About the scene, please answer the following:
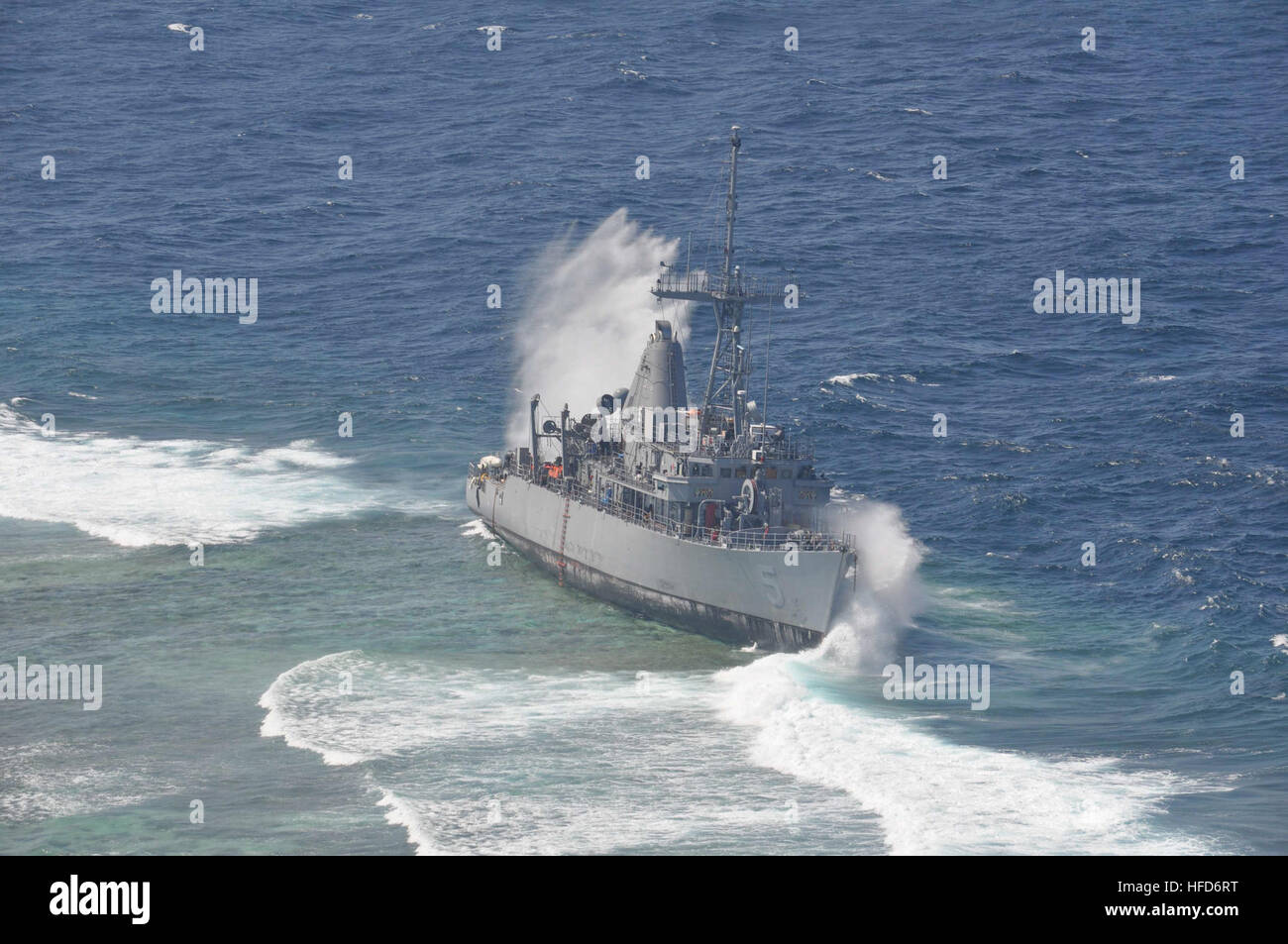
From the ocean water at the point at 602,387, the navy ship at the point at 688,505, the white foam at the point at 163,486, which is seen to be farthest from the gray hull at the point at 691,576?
the white foam at the point at 163,486

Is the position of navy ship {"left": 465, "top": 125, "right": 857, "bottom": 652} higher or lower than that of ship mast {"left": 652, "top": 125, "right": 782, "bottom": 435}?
lower

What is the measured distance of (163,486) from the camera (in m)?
88.2

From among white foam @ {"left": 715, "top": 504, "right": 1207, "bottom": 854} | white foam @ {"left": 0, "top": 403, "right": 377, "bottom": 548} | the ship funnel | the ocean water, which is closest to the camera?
white foam @ {"left": 715, "top": 504, "right": 1207, "bottom": 854}

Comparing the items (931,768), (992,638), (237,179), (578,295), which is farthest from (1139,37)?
(931,768)

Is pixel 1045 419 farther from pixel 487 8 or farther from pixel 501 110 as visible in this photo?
pixel 487 8

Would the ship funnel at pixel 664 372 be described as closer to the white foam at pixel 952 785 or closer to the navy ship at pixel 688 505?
the navy ship at pixel 688 505

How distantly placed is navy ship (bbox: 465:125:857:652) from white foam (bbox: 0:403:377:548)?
37.0 ft

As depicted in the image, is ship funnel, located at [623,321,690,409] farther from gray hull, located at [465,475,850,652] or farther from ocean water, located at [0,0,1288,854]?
ocean water, located at [0,0,1288,854]

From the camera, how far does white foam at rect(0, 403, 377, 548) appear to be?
8269 centimetres

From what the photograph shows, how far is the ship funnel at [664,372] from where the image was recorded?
7719 centimetres

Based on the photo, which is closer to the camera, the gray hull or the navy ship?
the gray hull

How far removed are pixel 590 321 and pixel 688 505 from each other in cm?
2431

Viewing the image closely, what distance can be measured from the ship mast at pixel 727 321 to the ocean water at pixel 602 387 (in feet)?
25.9

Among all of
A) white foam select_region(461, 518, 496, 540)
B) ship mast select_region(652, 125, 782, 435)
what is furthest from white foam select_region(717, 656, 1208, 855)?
white foam select_region(461, 518, 496, 540)
